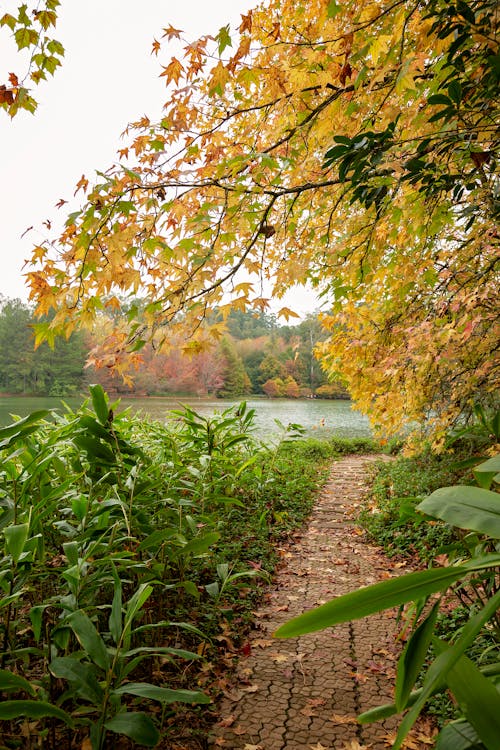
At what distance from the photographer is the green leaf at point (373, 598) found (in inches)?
19.2

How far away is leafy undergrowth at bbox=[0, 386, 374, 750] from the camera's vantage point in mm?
1394

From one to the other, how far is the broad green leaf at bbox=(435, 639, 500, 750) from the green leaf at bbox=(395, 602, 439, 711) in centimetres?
5

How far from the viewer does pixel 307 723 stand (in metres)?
1.94

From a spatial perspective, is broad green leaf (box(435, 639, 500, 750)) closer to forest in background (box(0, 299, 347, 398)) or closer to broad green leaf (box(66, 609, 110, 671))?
broad green leaf (box(66, 609, 110, 671))

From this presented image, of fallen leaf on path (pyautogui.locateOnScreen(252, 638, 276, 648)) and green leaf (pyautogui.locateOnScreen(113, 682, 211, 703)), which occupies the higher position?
green leaf (pyautogui.locateOnScreen(113, 682, 211, 703))

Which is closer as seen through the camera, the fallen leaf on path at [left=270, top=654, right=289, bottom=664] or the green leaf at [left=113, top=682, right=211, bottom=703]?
the green leaf at [left=113, top=682, right=211, bottom=703]

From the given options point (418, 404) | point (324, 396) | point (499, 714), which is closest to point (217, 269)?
point (499, 714)

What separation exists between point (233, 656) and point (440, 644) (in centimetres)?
195

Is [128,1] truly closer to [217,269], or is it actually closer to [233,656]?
[217,269]

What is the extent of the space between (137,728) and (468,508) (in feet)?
3.60

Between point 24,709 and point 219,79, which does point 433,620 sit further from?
point 219,79

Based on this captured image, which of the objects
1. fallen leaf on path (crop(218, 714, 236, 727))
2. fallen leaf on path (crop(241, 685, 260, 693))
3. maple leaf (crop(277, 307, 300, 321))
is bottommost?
fallen leaf on path (crop(241, 685, 260, 693))

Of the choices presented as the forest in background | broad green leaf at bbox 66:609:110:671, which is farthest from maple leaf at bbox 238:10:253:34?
the forest in background

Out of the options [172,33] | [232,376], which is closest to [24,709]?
[172,33]
